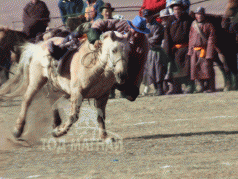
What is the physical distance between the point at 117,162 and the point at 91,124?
3258 millimetres

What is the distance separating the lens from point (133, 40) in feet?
26.5

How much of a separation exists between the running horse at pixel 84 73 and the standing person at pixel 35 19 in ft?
9.08

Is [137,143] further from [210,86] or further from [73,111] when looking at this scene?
[210,86]

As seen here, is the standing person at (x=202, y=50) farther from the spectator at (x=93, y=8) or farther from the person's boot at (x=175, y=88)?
the spectator at (x=93, y=8)

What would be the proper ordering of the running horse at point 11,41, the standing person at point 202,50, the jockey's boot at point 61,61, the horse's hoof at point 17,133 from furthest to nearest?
1. the standing person at point 202,50
2. the running horse at point 11,41
3. the horse's hoof at point 17,133
4. the jockey's boot at point 61,61

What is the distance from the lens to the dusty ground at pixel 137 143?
22.1 ft

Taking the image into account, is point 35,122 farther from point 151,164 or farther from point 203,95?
point 203,95

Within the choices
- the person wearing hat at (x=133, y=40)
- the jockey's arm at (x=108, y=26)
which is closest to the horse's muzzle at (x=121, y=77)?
the person wearing hat at (x=133, y=40)

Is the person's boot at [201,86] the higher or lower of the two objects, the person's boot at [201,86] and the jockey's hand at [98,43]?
the lower

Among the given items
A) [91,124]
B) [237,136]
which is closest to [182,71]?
[91,124]

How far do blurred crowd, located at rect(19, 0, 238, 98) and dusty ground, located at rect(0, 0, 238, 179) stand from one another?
92cm

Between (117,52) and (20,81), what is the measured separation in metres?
2.95

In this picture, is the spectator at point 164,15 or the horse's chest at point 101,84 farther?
the spectator at point 164,15

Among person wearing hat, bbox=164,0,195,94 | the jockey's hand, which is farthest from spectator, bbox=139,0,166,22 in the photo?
the jockey's hand
